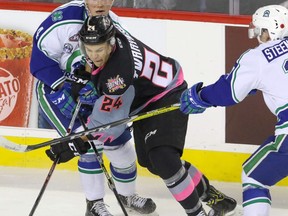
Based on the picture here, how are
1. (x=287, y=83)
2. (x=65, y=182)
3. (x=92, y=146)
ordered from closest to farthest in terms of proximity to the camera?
(x=287, y=83), (x=92, y=146), (x=65, y=182)

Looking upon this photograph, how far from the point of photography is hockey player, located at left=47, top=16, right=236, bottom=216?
3.93 m

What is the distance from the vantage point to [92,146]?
4.26 m

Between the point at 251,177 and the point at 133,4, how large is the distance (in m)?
1.72

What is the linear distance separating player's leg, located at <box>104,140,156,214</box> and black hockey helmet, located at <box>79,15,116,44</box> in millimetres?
655

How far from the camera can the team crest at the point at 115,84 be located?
3928 millimetres

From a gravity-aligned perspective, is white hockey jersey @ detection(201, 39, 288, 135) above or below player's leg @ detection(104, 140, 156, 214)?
above

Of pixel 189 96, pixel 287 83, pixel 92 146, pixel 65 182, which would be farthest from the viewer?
pixel 65 182

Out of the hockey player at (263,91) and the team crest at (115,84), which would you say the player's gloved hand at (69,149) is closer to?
the team crest at (115,84)

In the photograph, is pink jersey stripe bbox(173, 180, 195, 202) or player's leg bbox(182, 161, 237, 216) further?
player's leg bbox(182, 161, 237, 216)

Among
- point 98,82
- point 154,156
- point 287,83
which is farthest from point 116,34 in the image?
point 287,83

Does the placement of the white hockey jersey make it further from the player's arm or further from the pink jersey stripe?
the pink jersey stripe

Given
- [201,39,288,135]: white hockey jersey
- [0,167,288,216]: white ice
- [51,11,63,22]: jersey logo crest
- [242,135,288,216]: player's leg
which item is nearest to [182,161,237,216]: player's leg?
[0,167,288,216]: white ice

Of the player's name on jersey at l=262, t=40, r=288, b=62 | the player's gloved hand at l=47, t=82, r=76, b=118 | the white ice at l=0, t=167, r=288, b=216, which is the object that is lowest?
the white ice at l=0, t=167, r=288, b=216

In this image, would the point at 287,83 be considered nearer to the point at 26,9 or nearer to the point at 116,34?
the point at 116,34
